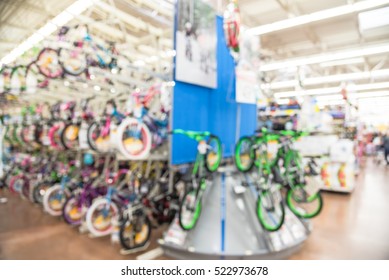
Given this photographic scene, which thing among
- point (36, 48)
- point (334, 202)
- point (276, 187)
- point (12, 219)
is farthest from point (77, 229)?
point (334, 202)

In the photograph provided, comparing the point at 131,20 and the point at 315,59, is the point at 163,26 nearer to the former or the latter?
the point at 131,20

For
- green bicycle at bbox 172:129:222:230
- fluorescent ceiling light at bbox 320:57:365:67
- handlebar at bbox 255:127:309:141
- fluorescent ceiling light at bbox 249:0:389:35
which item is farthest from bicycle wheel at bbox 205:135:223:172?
fluorescent ceiling light at bbox 320:57:365:67

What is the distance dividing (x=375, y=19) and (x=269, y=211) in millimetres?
1770

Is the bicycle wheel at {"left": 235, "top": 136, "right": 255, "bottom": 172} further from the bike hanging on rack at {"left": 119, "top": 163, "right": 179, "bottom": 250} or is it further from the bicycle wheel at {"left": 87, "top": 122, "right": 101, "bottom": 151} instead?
the bicycle wheel at {"left": 87, "top": 122, "right": 101, "bottom": 151}

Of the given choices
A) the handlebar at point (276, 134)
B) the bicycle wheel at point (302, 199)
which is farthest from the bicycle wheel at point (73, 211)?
the bicycle wheel at point (302, 199)

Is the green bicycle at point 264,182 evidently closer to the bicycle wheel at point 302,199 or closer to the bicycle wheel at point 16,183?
the bicycle wheel at point 302,199

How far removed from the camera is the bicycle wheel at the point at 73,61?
287 cm

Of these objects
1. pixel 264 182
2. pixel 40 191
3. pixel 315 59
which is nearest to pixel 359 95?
pixel 315 59

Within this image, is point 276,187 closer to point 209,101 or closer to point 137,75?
point 209,101

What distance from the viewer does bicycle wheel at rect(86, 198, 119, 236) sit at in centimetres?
271

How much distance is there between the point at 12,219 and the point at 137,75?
8.92 feet

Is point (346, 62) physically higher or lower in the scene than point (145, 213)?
higher

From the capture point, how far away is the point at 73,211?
3.21m

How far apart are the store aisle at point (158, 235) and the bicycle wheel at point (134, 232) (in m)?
0.12
